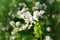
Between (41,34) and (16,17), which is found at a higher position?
(16,17)

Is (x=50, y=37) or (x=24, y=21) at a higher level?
(x=24, y=21)

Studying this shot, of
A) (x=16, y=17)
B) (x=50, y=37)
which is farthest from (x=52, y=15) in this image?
(x=16, y=17)

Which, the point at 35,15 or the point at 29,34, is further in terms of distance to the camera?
the point at 29,34

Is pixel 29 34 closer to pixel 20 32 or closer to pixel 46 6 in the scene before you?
pixel 20 32

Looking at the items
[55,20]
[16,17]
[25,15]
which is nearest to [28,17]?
[25,15]

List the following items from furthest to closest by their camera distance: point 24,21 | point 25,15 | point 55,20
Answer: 1. point 55,20
2. point 24,21
3. point 25,15

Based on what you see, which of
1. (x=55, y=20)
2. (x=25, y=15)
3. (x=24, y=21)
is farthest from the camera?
(x=55, y=20)

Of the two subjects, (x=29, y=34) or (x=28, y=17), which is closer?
(x=28, y=17)

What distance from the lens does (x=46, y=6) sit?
5.03 ft

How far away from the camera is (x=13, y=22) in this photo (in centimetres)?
152

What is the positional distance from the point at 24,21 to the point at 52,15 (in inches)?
8.8

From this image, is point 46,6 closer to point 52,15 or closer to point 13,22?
point 52,15

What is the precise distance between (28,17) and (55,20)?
→ 291mm

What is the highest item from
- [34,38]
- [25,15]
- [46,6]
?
[46,6]
